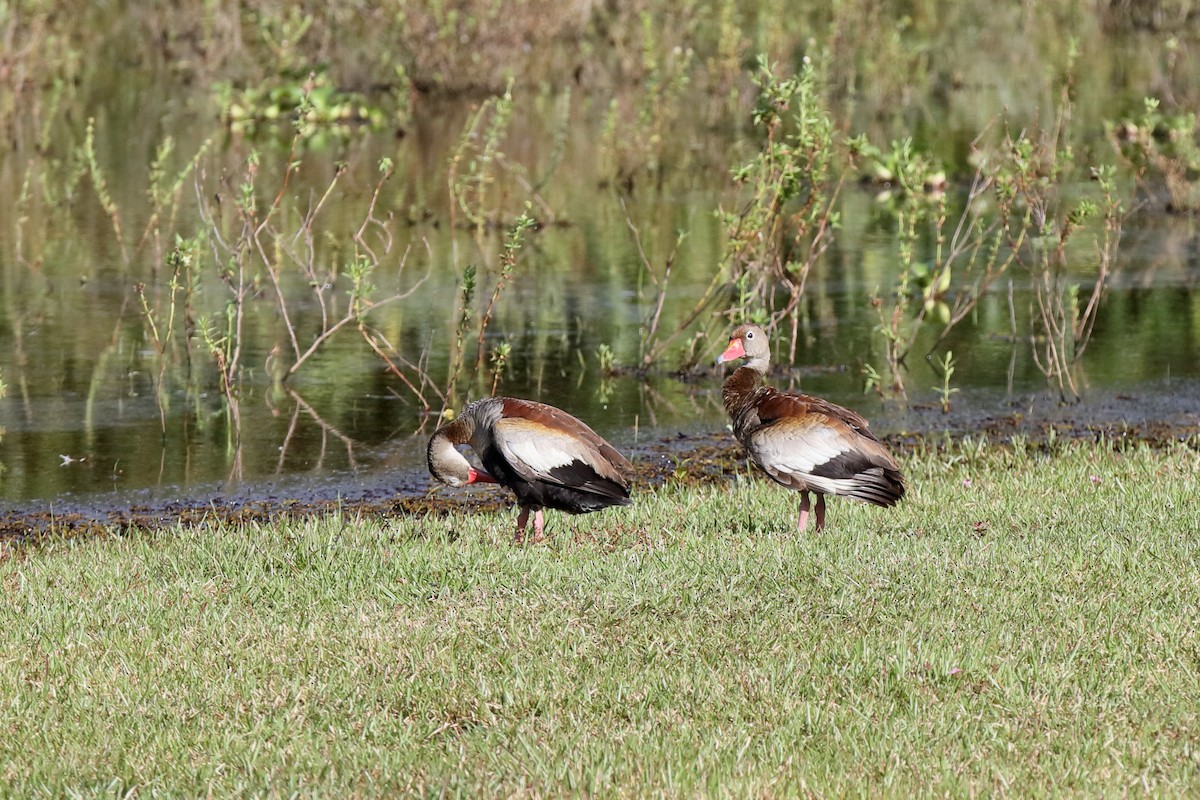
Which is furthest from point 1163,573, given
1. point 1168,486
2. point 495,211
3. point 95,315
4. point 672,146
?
Answer: point 672,146

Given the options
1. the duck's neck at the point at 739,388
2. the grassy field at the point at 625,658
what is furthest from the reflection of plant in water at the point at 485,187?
the grassy field at the point at 625,658

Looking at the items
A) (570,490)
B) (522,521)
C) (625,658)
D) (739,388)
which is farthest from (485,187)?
(625,658)

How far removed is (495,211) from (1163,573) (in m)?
12.4

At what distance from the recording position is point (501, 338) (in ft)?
45.2

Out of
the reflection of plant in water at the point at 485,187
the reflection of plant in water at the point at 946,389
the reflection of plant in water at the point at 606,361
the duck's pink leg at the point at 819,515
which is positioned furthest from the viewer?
the reflection of plant in water at the point at 485,187

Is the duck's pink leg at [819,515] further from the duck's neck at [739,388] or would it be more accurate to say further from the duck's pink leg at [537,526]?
the duck's pink leg at [537,526]

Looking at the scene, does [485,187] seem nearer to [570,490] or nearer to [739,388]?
[739,388]

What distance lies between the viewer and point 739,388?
27.3ft

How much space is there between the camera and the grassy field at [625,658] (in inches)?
202

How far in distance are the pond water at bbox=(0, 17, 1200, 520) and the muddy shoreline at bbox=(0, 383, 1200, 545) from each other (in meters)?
0.05

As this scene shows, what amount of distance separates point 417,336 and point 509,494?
163 inches

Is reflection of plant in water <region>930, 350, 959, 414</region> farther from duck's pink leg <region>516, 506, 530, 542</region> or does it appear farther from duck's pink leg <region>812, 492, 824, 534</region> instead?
duck's pink leg <region>516, 506, 530, 542</region>

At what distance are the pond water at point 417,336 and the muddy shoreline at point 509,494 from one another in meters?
0.05

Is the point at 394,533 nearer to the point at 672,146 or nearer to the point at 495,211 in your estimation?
the point at 495,211
